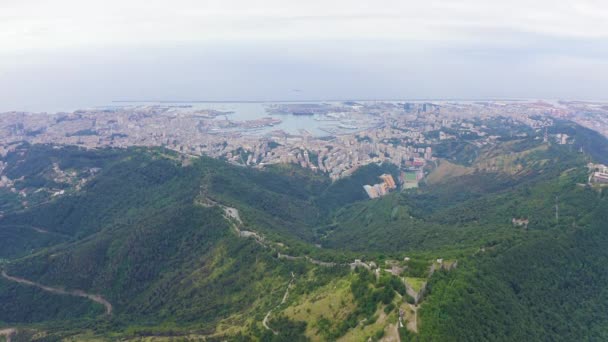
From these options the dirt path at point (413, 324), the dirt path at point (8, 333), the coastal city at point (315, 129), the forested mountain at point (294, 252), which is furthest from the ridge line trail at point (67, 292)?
the coastal city at point (315, 129)

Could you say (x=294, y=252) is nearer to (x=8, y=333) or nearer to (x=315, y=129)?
(x=8, y=333)

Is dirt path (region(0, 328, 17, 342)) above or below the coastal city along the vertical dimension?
below

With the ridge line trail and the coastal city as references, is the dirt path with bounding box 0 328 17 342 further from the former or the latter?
the coastal city

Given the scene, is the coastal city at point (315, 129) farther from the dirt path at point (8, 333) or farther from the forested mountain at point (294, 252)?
the dirt path at point (8, 333)

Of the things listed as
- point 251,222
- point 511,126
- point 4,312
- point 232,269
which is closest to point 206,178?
point 251,222

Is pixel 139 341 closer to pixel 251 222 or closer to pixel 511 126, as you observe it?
pixel 251 222

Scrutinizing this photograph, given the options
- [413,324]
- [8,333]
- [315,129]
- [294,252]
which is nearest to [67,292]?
[8,333]

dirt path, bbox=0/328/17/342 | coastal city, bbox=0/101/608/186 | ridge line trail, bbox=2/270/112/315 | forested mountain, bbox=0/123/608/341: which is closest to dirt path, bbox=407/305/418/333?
forested mountain, bbox=0/123/608/341
